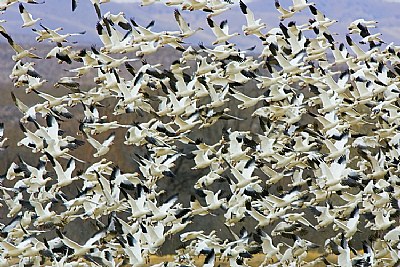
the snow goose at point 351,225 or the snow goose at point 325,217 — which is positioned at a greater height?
the snow goose at point 351,225

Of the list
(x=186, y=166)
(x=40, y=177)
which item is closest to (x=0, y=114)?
(x=186, y=166)

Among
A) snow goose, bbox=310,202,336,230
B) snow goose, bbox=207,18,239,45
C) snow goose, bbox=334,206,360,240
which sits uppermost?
snow goose, bbox=207,18,239,45

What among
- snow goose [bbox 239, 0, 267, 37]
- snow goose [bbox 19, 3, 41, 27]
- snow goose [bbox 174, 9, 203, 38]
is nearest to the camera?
snow goose [bbox 174, 9, 203, 38]

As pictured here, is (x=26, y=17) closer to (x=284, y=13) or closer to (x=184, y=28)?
(x=184, y=28)

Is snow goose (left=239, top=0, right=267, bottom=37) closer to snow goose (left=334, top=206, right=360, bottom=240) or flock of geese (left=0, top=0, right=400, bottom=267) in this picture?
flock of geese (left=0, top=0, right=400, bottom=267)

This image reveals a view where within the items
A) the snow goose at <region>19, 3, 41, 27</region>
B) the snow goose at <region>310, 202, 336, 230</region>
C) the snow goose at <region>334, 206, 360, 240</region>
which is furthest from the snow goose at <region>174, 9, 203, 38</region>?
the snow goose at <region>334, 206, 360, 240</region>

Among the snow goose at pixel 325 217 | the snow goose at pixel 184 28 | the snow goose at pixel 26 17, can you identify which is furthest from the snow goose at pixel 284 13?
the snow goose at pixel 26 17

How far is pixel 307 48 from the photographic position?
1545 cm

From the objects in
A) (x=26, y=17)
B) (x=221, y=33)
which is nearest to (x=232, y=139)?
(x=221, y=33)

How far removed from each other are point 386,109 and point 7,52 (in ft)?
168

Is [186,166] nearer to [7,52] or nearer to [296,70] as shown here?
[296,70]

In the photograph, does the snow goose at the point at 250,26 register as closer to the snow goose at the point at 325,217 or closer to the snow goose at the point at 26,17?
the snow goose at the point at 325,217

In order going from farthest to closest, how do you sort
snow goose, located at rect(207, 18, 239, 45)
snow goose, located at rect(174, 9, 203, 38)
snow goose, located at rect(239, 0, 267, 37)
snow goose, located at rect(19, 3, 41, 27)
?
snow goose, located at rect(19, 3, 41, 27), snow goose, located at rect(207, 18, 239, 45), snow goose, located at rect(239, 0, 267, 37), snow goose, located at rect(174, 9, 203, 38)

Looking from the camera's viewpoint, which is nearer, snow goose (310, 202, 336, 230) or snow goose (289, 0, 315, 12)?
snow goose (310, 202, 336, 230)
